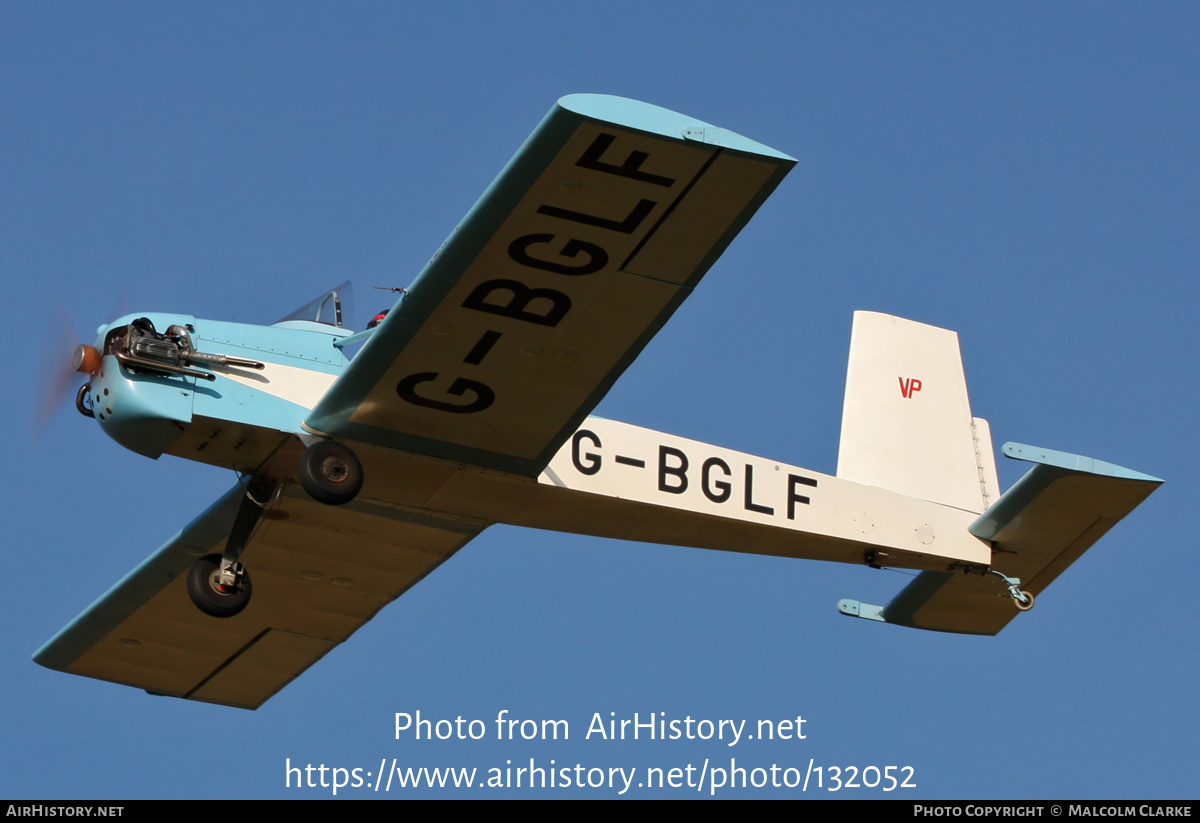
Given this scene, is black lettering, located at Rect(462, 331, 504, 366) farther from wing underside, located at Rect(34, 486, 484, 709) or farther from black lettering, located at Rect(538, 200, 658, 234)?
wing underside, located at Rect(34, 486, 484, 709)

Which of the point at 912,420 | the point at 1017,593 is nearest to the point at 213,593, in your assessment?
the point at 912,420

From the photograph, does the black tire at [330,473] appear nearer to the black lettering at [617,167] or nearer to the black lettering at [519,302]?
the black lettering at [519,302]

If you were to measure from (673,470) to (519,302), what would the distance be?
2591mm

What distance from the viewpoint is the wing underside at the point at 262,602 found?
14359mm

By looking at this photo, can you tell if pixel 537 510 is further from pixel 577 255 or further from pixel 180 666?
pixel 180 666

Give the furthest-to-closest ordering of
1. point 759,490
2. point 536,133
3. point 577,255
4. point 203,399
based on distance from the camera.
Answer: point 759,490 → point 203,399 → point 577,255 → point 536,133

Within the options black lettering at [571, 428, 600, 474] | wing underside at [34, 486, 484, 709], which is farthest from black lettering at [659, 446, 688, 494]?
wing underside at [34, 486, 484, 709]

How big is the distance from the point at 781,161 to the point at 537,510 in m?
3.89

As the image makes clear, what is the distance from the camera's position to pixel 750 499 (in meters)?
14.2

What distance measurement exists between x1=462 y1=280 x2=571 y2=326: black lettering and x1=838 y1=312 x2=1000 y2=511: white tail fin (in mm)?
4241

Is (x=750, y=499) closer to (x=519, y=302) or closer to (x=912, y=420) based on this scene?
(x=912, y=420)

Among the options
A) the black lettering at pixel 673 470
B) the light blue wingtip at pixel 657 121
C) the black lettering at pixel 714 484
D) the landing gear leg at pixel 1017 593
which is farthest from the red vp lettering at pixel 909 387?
the light blue wingtip at pixel 657 121
